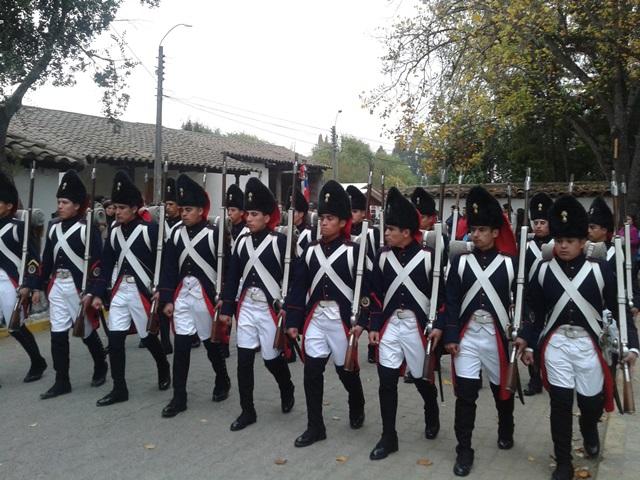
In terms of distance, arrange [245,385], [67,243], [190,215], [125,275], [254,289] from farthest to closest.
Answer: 1. [67,243]
2. [125,275]
3. [190,215]
4. [254,289]
5. [245,385]

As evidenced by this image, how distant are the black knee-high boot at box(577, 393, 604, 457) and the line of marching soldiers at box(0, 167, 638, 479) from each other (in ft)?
0.05

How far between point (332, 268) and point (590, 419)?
2.29 meters

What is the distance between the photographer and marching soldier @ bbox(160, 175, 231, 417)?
20.0 ft

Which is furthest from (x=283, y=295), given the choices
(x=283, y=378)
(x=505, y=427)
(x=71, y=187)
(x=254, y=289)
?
(x=71, y=187)

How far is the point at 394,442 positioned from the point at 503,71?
11.3m

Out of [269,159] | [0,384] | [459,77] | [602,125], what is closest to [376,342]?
[0,384]

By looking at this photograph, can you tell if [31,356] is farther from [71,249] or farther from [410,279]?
[410,279]

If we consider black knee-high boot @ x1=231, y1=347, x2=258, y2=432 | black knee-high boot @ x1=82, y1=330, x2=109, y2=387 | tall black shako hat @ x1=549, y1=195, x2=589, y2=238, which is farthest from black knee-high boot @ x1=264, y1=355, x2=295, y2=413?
tall black shako hat @ x1=549, y1=195, x2=589, y2=238

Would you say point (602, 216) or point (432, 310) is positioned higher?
point (602, 216)

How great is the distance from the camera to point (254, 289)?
5.82m

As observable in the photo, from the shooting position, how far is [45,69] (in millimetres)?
10578

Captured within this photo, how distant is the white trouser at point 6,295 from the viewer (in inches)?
276

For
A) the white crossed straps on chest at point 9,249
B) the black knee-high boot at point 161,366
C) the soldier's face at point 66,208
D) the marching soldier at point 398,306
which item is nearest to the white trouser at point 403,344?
the marching soldier at point 398,306

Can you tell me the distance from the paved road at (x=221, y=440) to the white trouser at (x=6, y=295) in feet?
2.66
